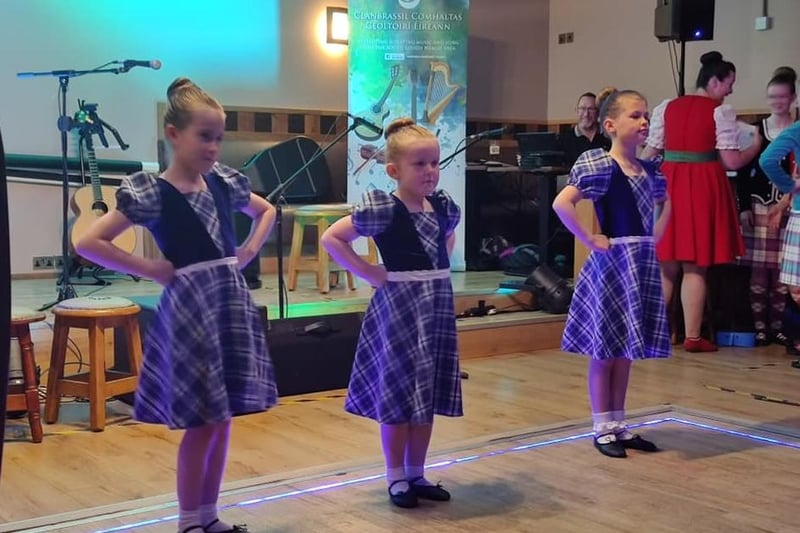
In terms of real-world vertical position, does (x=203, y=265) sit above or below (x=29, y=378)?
above

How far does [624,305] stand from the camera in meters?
3.02

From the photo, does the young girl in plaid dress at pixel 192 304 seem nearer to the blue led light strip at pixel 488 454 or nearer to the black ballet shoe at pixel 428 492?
the blue led light strip at pixel 488 454

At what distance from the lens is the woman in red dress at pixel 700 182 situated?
5.00 m

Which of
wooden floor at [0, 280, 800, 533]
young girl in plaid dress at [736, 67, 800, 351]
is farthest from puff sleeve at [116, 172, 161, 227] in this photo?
young girl in plaid dress at [736, 67, 800, 351]

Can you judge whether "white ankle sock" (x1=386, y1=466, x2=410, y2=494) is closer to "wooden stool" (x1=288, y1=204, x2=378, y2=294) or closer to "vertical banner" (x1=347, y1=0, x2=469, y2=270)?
"wooden stool" (x1=288, y1=204, x2=378, y2=294)

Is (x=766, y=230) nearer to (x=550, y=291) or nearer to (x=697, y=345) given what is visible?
(x=697, y=345)

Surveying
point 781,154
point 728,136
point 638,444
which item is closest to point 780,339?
point 728,136

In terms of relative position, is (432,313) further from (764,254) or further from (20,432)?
(764,254)

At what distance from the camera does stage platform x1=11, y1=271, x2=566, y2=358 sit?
5.02 m

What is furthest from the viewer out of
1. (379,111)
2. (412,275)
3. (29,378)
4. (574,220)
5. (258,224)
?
(379,111)

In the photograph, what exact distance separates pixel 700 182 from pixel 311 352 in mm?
2316

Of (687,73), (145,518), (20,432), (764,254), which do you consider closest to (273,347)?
(20,432)

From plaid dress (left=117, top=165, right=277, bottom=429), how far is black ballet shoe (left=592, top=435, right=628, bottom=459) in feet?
4.39

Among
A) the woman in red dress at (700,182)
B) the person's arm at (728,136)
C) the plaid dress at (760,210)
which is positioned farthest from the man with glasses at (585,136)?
the person's arm at (728,136)
